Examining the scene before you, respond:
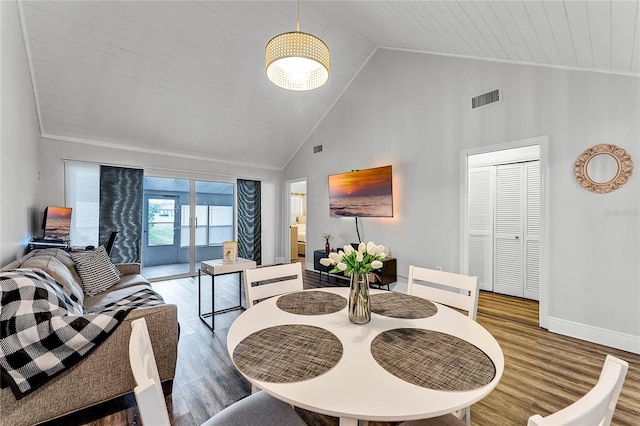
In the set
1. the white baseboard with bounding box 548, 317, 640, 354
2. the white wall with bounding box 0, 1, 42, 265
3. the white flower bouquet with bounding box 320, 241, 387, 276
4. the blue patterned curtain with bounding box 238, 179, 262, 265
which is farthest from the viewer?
the blue patterned curtain with bounding box 238, 179, 262, 265

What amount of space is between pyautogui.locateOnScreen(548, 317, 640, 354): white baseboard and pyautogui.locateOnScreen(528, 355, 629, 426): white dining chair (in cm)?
280

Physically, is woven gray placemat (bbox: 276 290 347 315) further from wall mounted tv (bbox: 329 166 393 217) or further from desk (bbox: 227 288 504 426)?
wall mounted tv (bbox: 329 166 393 217)

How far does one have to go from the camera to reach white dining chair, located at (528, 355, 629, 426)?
507 mm

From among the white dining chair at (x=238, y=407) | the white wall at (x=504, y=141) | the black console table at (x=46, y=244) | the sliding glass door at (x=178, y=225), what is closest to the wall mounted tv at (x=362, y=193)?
the white wall at (x=504, y=141)

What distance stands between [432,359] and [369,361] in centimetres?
24

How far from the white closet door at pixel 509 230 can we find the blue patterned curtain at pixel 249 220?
4730mm

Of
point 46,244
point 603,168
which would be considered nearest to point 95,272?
point 46,244

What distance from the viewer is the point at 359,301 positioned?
4.28 feet

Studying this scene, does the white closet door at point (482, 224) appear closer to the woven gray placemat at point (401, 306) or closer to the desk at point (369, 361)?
the woven gray placemat at point (401, 306)

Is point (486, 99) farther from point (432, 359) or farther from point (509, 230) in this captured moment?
point (432, 359)

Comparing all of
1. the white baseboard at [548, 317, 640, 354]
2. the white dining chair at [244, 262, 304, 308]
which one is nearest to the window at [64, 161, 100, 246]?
the white dining chair at [244, 262, 304, 308]

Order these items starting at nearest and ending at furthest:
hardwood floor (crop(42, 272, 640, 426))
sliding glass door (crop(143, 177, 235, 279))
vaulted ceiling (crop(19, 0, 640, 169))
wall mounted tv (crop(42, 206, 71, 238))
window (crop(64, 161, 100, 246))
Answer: hardwood floor (crop(42, 272, 640, 426)) → vaulted ceiling (crop(19, 0, 640, 169)) → wall mounted tv (crop(42, 206, 71, 238)) → window (crop(64, 161, 100, 246)) → sliding glass door (crop(143, 177, 235, 279))

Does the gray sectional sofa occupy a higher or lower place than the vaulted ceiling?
lower

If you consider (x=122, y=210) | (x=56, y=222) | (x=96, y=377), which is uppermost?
(x=122, y=210)
